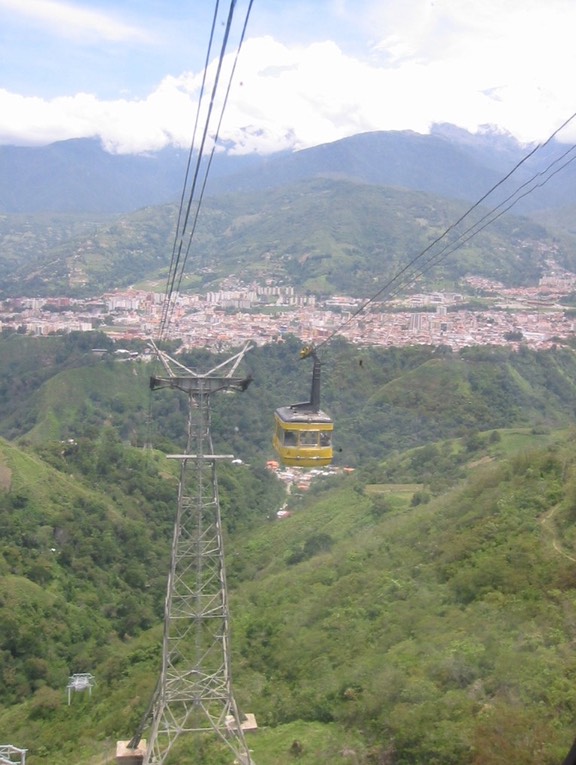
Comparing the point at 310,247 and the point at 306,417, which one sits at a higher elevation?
the point at 310,247

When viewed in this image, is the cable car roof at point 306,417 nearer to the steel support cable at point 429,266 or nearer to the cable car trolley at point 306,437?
the cable car trolley at point 306,437

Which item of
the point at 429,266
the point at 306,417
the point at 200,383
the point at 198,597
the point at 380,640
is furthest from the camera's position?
the point at 429,266

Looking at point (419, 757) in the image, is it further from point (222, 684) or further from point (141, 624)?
point (141, 624)

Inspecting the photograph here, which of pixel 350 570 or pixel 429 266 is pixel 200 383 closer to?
pixel 350 570

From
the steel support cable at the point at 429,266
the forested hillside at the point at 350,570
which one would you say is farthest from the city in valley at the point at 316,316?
the forested hillside at the point at 350,570

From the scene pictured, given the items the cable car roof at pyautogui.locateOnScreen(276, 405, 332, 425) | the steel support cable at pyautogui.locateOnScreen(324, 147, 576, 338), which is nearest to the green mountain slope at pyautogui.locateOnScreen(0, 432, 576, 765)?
the cable car roof at pyautogui.locateOnScreen(276, 405, 332, 425)

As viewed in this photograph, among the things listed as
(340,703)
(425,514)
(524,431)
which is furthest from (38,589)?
(524,431)

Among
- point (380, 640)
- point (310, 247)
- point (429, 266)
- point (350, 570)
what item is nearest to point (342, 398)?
point (350, 570)
